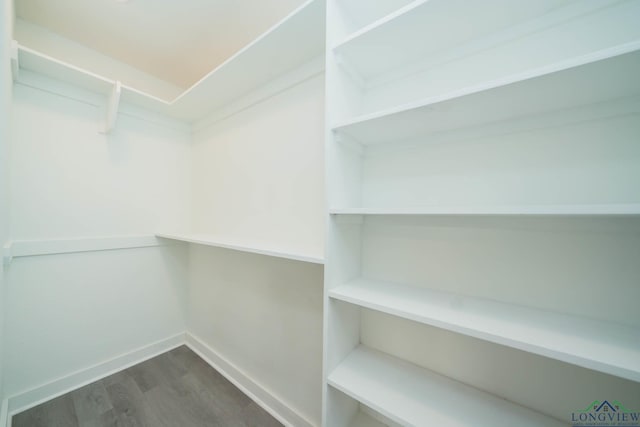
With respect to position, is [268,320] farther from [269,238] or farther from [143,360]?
[143,360]

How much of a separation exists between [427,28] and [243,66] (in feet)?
3.29

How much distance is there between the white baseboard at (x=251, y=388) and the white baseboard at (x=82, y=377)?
0.87ft

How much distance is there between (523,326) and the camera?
621 millimetres

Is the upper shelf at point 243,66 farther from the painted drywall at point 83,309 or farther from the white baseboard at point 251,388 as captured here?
the white baseboard at point 251,388

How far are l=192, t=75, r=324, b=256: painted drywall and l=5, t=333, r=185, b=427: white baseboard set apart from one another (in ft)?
3.64

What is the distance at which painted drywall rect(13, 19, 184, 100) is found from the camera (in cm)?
141

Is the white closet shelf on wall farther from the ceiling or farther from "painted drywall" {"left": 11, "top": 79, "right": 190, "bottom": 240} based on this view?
"painted drywall" {"left": 11, "top": 79, "right": 190, "bottom": 240}

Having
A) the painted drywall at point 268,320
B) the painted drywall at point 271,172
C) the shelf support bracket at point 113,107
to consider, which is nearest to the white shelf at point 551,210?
the painted drywall at point 271,172

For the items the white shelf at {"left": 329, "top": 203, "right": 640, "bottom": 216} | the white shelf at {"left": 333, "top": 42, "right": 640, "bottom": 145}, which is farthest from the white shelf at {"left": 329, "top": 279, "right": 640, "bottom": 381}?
the white shelf at {"left": 333, "top": 42, "right": 640, "bottom": 145}

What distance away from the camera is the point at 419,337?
944mm

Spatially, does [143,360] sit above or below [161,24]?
below

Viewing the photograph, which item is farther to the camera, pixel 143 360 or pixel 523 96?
pixel 143 360

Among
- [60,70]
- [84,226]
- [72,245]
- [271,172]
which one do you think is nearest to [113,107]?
[60,70]

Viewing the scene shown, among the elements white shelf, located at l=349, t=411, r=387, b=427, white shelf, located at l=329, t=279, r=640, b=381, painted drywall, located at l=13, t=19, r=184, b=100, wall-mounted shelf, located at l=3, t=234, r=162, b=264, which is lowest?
white shelf, located at l=349, t=411, r=387, b=427
